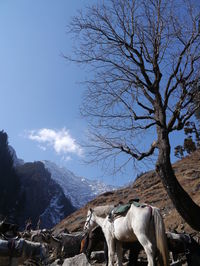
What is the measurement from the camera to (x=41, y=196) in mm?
115688

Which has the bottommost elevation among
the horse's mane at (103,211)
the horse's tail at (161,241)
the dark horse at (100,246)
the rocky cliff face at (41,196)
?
the dark horse at (100,246)

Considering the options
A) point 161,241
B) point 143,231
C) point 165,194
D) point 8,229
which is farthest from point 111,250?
point 165,194

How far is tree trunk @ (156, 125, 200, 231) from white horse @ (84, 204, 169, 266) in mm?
748

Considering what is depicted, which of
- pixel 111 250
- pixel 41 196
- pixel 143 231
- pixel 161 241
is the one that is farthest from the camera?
pixel 41 196

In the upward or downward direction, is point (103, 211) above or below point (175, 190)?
below

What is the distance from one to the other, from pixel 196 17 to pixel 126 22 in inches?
95.0

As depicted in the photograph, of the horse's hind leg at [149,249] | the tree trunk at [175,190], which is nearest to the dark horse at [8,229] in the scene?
the horse's hind leg at [149,249]

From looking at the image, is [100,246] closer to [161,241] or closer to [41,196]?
[161,241]

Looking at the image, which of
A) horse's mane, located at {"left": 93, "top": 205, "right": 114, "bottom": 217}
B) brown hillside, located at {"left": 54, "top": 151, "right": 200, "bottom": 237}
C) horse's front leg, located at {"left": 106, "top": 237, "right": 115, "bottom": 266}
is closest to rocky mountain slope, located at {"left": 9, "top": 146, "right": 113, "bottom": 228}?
brown hillside, located at {"left": 54, "top": 151, "right": 200, "bottom": 237}

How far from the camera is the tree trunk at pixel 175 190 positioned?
561 cm

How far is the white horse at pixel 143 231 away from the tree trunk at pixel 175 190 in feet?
2.46

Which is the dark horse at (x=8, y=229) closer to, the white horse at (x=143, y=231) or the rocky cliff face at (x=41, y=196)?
the white horse at (x=143, y=231)

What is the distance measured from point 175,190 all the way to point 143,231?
1357mm

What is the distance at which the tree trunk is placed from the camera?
561cm
